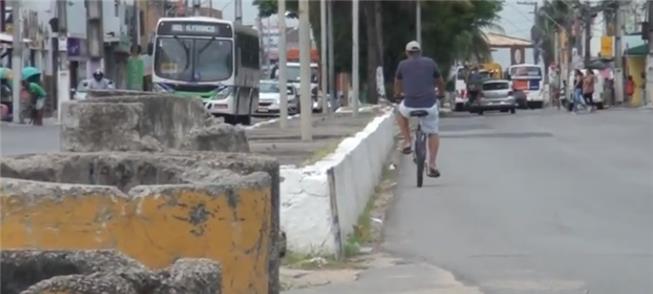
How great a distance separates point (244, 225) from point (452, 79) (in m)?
73.0

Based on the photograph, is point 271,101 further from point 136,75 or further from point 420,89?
point 420,89

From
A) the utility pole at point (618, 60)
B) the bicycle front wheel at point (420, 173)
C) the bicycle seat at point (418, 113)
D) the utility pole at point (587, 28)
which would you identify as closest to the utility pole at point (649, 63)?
the utility pole at point (618, 60)

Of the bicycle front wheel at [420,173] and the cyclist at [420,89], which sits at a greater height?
the cyclist at [420,89]

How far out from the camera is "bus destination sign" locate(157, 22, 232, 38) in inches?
1638

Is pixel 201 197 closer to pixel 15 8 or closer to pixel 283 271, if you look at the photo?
pixel 283 271

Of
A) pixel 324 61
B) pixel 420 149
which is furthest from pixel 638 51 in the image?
pixel 420 149

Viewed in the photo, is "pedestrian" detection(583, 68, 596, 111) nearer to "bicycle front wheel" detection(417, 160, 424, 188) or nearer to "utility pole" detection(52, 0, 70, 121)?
"utility pole" detection(52, 0, 70, 121)

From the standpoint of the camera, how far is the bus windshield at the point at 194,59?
4169 centimetres

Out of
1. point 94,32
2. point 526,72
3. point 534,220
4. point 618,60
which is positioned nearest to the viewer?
point 534,220

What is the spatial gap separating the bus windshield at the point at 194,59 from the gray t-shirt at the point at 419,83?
24.4 meters

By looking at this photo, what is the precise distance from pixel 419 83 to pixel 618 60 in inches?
2457

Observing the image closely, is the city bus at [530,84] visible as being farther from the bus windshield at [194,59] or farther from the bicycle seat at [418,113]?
the bicycle seat at [418,113]

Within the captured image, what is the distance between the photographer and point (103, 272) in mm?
4641

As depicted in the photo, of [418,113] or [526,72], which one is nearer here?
[418,113]
